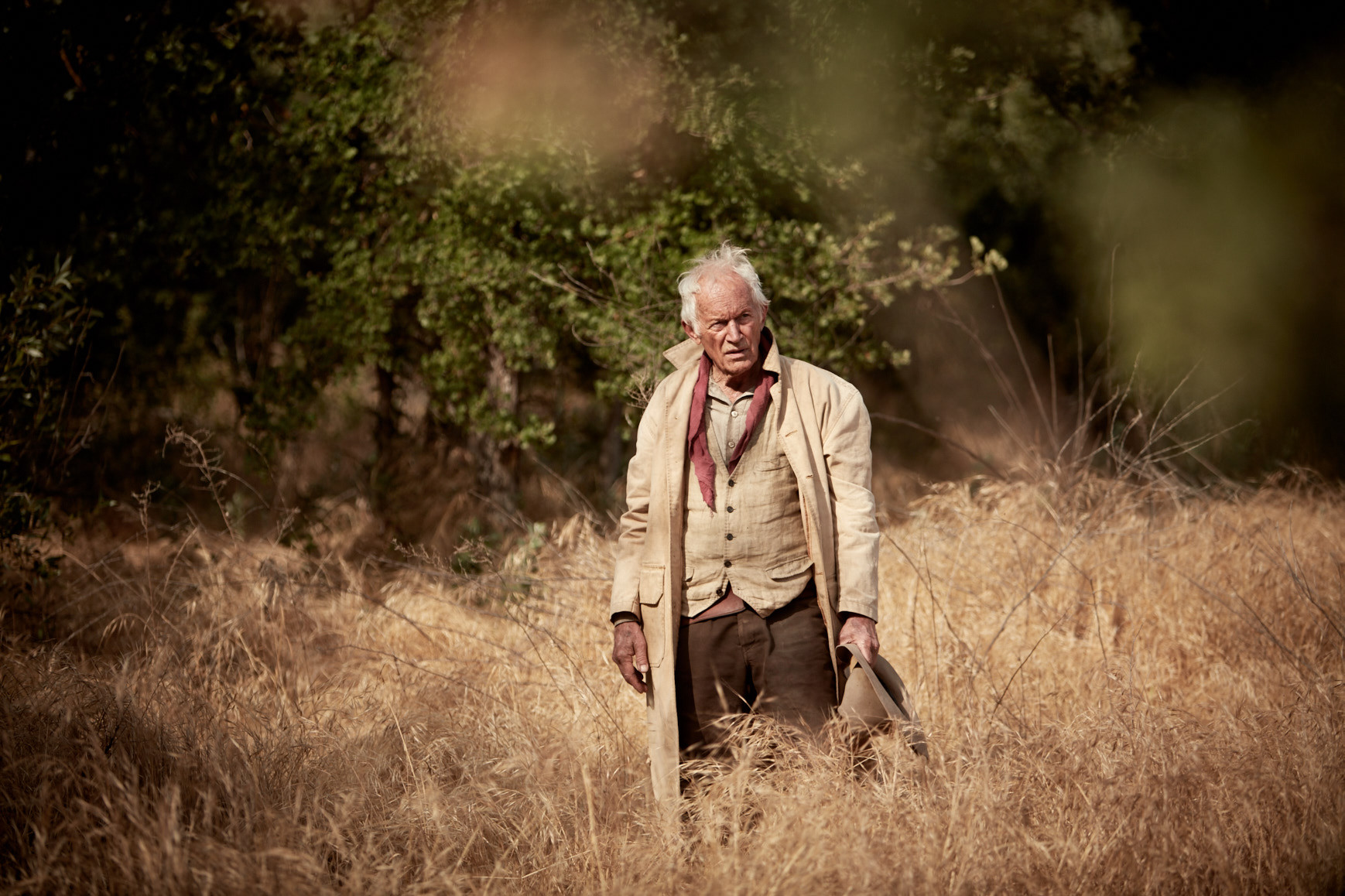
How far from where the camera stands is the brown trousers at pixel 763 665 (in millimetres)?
3053

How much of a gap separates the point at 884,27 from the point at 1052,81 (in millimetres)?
1698

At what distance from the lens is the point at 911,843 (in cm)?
287

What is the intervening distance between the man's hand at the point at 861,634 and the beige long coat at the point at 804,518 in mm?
34

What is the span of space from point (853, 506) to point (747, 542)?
1.07 feet

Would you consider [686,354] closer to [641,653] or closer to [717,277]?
[717,277]

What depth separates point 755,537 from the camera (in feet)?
9.95

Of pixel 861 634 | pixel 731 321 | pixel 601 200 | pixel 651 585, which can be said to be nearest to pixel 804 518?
pixel 861 634

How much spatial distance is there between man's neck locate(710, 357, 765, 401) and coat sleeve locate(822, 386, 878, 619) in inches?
10.6

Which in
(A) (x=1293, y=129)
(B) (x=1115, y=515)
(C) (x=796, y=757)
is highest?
(A) (x=1293, y=129)

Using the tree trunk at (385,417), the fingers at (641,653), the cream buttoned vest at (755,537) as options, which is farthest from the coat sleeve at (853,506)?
the tree trunk at (385,417)

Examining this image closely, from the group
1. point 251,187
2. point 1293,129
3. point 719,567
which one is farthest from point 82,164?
point 1293,129

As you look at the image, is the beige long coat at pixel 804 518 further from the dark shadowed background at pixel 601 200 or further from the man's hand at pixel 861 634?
the dark shadowed background at pixel 601 200

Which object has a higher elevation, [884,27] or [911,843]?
[884,27]

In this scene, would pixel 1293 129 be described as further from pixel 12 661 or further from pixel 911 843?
pixel 12 661
